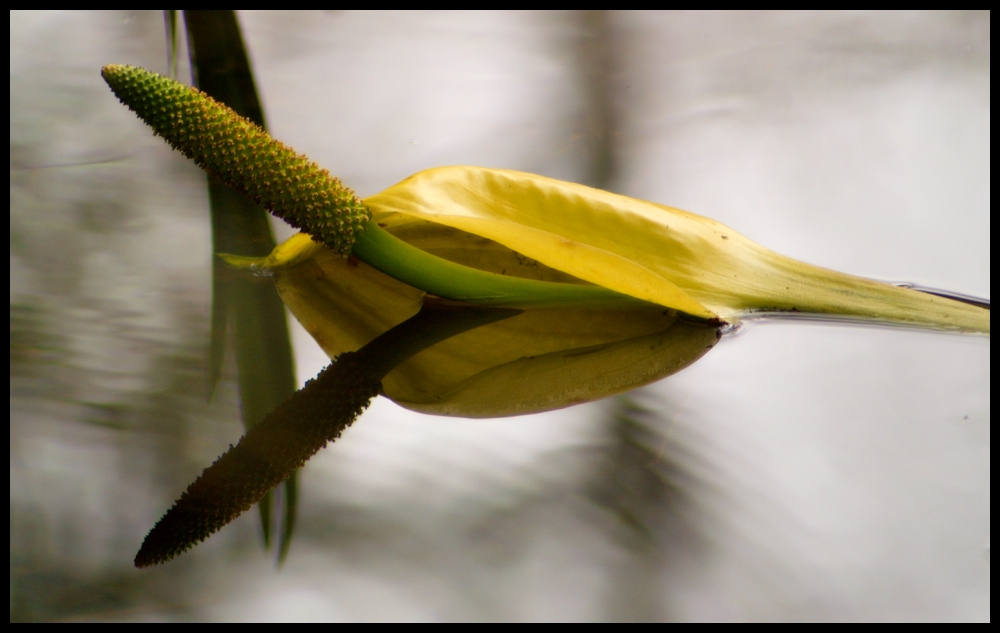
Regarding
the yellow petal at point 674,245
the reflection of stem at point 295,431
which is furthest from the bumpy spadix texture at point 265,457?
the yellow petal at point 674,245

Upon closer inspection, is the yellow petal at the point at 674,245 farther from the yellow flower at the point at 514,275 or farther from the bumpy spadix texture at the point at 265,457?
the bumpy spadix texture at the point at 265,457

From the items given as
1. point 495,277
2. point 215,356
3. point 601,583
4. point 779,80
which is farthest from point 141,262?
point 779,80

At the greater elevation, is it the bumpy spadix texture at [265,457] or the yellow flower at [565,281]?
the yellow flower at [565,281]

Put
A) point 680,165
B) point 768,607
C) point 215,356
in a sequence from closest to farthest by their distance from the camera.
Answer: point 768,607, point 215,356, point 680,165

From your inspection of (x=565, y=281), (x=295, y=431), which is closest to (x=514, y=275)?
(x=565, y=281)

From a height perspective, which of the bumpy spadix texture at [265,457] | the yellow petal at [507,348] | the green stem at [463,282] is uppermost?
the green stem at [463,282]

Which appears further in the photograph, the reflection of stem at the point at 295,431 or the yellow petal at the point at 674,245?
the yellow petal at the point at 674,245

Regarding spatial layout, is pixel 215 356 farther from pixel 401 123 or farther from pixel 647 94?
pixel 647 94

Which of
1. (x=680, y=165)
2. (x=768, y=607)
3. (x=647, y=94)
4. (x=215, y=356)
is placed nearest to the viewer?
(x=768, y=607)

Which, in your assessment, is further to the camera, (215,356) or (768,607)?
(215,356)
